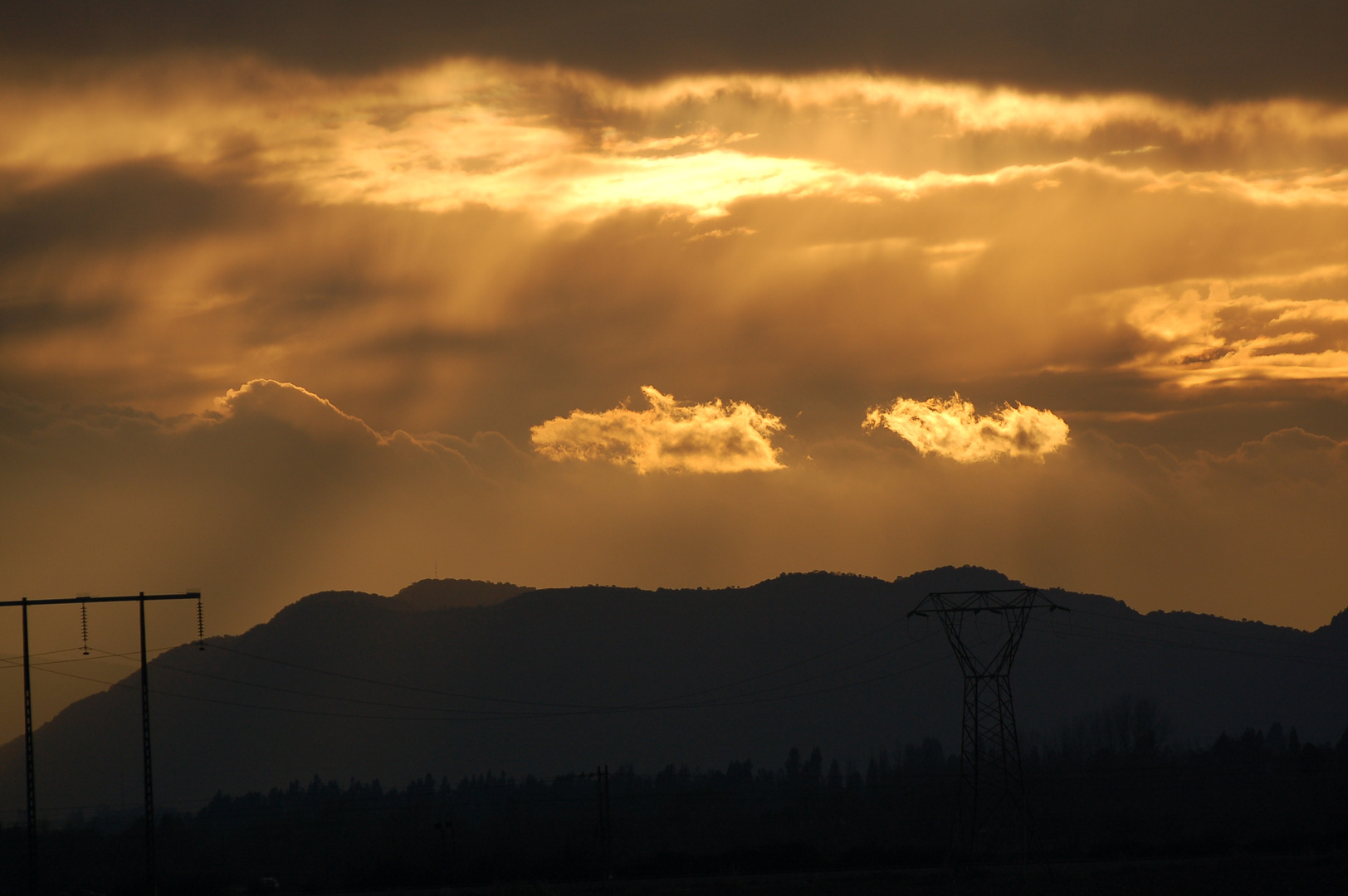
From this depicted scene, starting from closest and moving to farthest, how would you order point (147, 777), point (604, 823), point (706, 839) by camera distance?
point (147, 777), point (604, 823), point (706, 839)

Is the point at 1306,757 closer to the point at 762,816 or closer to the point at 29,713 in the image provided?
the point at 762,816

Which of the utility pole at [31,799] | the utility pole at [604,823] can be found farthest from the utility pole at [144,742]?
the utility pole at [604,823]

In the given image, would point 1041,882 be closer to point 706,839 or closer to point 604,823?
point 604,823

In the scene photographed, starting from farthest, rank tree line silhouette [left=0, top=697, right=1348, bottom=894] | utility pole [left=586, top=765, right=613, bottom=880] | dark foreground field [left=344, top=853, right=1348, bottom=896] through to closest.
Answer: tree line silhouette [left=0, top=697, right=1348, bottom=894] → utility pole [left=586, top=765, right=613, bottom=880] → dark foreground field [left=344, top=853, right=1348, bottom=896]

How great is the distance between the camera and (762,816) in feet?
627

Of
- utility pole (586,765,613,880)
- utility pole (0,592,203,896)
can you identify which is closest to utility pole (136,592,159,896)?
utility pole (0,592,203,896)

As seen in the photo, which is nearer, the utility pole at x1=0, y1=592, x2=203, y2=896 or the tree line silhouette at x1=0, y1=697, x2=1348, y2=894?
the utility pole at x1=0, y1=592, x2=203, y2=896

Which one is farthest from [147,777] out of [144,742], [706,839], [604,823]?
[706,839]

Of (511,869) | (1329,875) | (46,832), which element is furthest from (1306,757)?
(46,832)

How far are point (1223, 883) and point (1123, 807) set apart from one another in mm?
98901

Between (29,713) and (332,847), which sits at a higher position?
(29,713)

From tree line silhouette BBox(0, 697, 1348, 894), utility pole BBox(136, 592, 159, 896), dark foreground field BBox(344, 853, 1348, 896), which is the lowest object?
tree line silhouette BBox(0, 697, 1348, 894)

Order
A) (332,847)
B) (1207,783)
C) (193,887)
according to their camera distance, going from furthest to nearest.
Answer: (1207,783) < (332,847) < (193,887)

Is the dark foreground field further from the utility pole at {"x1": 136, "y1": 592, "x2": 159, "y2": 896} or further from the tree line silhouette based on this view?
the utility pole at {"x1": 136, "y1": 592, "x2": 159, "y2": 896}
